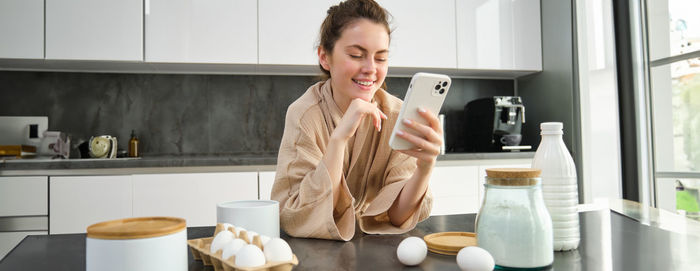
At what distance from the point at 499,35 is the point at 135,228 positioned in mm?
2985

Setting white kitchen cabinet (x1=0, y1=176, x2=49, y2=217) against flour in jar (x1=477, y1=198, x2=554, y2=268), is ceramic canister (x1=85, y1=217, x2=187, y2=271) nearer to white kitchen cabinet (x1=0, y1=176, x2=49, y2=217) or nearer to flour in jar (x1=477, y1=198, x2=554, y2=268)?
flour in jar (x1=477, y1=198, x2=554, y2=268)

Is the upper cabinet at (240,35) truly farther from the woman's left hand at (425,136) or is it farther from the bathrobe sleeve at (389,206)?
the woman's left hand at (425,136)

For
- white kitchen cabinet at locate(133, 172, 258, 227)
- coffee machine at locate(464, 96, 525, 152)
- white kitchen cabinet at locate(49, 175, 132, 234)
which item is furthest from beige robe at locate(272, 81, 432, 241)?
coffee machine at locate(464, 96, 525, 152)

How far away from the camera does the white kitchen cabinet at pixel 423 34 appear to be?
3.01m

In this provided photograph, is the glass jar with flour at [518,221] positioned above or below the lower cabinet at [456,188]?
above

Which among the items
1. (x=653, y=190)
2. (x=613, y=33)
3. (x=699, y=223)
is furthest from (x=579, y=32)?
(x=699, y=223)

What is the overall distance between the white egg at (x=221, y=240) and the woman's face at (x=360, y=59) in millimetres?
640

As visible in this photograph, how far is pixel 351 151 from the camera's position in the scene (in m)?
1.32

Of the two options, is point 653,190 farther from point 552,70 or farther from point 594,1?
point 594,1

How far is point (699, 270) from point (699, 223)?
0.48 metres

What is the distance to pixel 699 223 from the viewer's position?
41.3 inches

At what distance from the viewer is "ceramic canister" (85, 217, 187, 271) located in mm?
541

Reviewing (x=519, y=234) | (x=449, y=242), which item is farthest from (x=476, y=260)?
(x=449, y=242)

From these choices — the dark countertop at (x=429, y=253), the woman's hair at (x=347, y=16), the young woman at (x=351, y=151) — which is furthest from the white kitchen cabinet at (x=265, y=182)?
the dark countertop at (x=429, y=253)
